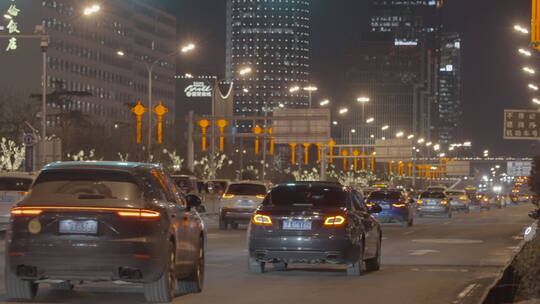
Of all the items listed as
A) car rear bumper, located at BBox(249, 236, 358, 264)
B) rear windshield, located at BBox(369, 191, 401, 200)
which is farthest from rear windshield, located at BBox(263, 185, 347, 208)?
rear windshield, located at BBox(369, 191, 401, 200)

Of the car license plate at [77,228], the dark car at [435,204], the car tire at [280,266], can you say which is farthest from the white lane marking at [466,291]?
A: the dark car at [435,204]

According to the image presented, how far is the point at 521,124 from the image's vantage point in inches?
3123

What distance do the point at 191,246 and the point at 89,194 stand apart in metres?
2.26

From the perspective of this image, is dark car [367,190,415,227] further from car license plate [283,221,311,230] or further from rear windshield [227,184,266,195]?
car license plate [283,221,311,230]

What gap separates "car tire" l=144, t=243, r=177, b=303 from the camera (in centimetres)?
1440

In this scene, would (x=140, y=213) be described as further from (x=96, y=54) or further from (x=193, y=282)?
(x=96, y=54)

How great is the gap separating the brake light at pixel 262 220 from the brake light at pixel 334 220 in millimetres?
958

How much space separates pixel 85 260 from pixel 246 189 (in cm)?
2785

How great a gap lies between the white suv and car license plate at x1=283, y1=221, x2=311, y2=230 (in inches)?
822

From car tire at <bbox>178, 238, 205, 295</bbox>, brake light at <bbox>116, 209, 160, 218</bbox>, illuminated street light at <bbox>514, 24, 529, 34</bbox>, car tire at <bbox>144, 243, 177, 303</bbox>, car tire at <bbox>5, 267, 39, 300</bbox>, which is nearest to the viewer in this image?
brake light at <bbox>116, 209, 160, 218</bbox>

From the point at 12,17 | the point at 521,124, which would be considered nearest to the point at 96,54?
the point at 12,17

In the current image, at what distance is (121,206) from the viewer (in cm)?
1398

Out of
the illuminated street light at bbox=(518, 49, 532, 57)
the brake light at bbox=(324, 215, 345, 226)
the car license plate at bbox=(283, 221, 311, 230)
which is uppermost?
the illuminated street light at bbox=(518, 49, 532, 57)

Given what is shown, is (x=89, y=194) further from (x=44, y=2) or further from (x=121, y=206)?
(x=44, y=2)
